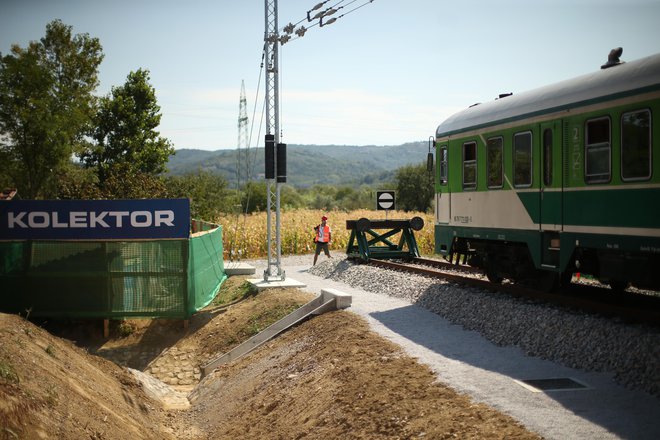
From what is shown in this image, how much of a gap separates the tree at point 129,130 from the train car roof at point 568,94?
35.9 meters

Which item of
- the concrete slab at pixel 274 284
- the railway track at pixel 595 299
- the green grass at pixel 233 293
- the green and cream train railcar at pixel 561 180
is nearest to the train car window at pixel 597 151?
the green and cream train railcar at pixel 561 180

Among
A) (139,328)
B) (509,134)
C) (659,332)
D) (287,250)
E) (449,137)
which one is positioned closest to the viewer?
(659,332)

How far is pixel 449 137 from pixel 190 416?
8165 millimetres

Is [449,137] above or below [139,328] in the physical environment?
above

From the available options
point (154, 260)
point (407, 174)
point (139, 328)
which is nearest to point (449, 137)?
point (154, 260)

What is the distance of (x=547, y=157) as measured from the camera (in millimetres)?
12602

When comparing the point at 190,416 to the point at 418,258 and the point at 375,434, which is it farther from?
the point at 418,258

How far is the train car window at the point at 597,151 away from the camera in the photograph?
11086 millimetres

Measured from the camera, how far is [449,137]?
53.1 ft

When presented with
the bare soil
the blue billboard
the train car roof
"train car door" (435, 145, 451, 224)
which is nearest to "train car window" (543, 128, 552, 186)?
the train car roof

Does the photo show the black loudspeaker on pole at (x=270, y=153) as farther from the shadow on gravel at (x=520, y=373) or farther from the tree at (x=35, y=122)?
the tree at (x=35, y=122)

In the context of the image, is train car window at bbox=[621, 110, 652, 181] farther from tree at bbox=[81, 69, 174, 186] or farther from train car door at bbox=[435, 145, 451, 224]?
tree at bbox=[81, 69, 174, 186]

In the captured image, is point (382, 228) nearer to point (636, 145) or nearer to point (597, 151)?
point (597, 151)

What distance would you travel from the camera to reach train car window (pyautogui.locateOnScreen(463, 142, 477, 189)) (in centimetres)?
1511
